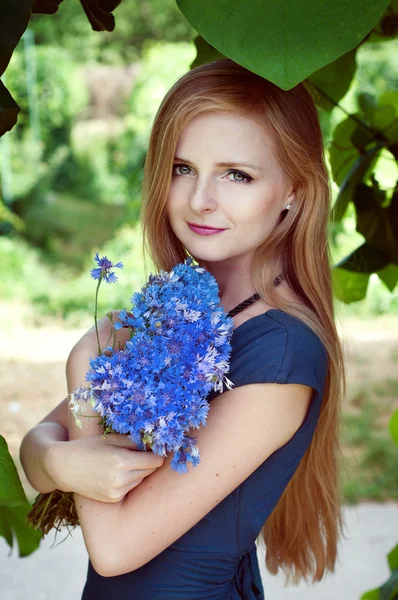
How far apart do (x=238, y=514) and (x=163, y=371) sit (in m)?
0.36

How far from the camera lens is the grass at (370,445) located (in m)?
4.00

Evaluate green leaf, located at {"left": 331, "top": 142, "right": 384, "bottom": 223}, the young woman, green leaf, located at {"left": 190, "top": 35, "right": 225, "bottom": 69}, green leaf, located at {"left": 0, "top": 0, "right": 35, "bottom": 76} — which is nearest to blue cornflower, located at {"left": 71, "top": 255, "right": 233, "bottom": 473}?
the young woman

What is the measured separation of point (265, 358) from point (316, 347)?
91 mm

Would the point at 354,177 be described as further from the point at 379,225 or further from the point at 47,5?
the point at 47,5

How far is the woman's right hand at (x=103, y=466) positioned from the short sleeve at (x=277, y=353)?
190mm

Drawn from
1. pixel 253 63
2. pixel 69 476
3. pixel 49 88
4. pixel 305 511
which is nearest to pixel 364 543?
pixel 305 511

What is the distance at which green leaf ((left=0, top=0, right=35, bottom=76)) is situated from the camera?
79cm

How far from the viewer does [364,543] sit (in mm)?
3338

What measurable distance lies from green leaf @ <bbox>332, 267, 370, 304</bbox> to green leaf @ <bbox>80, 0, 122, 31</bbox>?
712 mm

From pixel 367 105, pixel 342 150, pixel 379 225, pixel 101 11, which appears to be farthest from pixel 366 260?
pixel 101 11

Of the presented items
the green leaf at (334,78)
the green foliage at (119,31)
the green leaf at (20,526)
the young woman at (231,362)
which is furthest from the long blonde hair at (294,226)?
the green foliage at (119,31)

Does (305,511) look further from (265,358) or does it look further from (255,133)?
(255,133)

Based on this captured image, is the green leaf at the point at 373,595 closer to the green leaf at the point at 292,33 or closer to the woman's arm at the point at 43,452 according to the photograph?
the woman's arm at the point at 43,452

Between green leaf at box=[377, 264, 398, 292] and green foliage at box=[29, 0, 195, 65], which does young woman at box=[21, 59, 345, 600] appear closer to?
green leaf at box=[377, 264, 398, 292]
